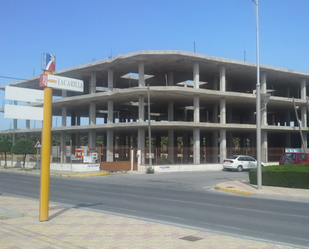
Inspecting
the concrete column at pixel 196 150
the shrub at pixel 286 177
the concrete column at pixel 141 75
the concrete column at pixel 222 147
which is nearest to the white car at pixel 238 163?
the concrete column at pixel 196 150

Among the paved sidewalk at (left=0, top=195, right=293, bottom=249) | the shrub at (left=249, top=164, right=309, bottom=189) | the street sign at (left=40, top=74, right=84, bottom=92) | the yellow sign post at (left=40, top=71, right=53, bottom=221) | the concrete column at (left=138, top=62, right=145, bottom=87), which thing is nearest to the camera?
the paved sidewalk at (left=0, top=195, right=293, bottom=249)

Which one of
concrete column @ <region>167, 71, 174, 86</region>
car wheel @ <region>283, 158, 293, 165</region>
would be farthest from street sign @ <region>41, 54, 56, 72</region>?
concrete column @ <region>167, 71, 174, 86</region>

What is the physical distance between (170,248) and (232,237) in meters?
1.79

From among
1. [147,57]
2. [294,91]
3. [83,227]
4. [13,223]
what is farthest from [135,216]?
[294,91]

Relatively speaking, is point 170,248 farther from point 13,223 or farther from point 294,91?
point 294,91

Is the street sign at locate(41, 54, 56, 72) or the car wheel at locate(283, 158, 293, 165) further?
the car wheel at locate(283, 158, 293, 165)

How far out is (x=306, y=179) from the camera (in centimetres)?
2006

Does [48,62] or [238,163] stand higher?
[48,62]

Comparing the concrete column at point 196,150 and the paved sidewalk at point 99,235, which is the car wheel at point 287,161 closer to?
the concrete column at point 196,150

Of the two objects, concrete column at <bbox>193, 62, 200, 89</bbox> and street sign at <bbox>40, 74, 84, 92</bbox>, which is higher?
concrete column at <bbox>193, 62, 200, 89</bbox>

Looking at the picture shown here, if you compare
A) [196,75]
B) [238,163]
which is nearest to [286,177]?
[238,163]

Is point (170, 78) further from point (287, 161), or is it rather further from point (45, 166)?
point (45, 166)

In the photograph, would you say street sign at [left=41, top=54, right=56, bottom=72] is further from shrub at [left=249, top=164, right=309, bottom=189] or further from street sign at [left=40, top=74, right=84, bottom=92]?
shrub at [left=249, top=164, right=309, bottom=189]

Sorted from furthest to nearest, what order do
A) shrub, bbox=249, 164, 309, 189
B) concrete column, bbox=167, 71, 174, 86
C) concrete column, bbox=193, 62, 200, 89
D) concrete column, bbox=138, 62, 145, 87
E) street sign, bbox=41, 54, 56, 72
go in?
concrete column, bbox=167, 71, 174, 86 → concrete column, bbox=193, 62, 200, 89 → concrete column, bbox=138, 62, 145, 87 → shrub, bbox=249, 164, 309, 189 → street sign, bbox=41, 54, 56, 72
